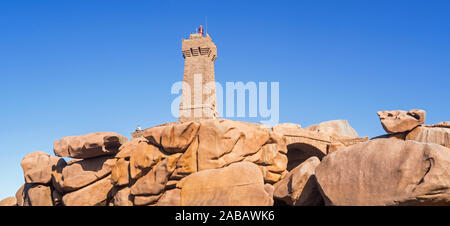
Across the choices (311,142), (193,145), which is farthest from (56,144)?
(311,142)

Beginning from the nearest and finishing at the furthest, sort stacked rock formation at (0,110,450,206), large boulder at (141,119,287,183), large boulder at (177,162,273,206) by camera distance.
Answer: stacked rock formation at (0,110,450,206) < large boulder at (177,162,273,206) < large boulder at (141,119,287,183)

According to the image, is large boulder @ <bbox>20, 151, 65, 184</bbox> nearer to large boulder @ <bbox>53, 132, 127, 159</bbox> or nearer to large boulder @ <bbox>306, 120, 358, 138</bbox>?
large boulder @ <bbox>53, 132, 127, 159</bbox>

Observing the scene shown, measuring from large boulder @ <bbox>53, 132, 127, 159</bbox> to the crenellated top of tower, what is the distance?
18538 mm

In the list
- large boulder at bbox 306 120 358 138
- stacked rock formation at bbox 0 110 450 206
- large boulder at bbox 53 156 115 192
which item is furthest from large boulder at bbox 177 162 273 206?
large boulder at bbox 306 120 358 138

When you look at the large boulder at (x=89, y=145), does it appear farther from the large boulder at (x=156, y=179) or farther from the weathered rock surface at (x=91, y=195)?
the large boulder at (x=156, y=179)

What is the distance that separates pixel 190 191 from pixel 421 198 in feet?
24.6

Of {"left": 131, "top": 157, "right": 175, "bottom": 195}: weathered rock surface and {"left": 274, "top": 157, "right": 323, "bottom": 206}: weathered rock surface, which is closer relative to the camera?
{"left": 274, "top": 157, "right": 323, "bottom": 206}: weathered rock surface

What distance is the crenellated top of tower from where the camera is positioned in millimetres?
35375

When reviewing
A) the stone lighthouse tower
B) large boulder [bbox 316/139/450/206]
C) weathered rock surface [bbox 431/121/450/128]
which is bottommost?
large boulder [bbox 316/139/450/206]

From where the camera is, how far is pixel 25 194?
20.8 metres

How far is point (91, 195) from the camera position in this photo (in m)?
17.2

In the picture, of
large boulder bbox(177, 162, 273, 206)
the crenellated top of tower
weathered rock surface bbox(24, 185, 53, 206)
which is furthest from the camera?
the crenellated top of tower
